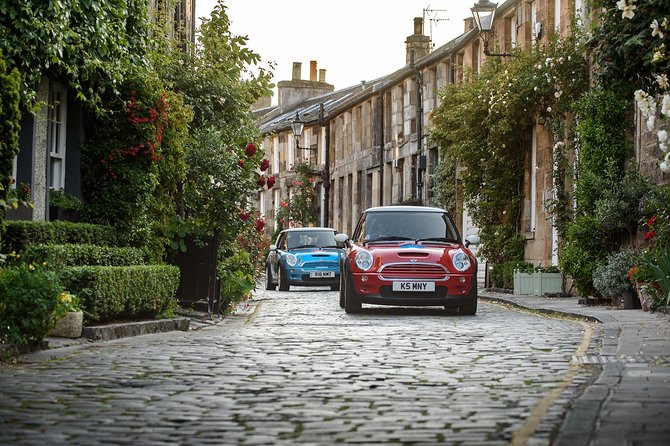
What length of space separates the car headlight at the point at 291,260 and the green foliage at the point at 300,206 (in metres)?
27.7

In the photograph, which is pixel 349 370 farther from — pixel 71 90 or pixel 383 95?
pixel 383 95

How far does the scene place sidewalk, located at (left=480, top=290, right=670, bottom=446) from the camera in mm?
6445

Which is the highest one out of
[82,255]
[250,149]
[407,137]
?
[407,137]

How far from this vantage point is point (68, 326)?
12.7 metres

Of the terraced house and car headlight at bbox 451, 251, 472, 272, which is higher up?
the terraced house

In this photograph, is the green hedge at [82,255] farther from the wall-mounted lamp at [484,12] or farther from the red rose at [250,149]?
the wall-mounted lamp at [484,12]

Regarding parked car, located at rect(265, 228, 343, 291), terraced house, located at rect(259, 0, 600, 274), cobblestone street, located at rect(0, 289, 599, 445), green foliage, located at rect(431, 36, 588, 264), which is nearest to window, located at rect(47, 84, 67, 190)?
cobblestone street, located at rect(0, 289, 599, 445)

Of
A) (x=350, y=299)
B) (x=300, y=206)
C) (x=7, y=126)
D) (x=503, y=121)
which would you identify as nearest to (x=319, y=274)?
(x=503, y=121)

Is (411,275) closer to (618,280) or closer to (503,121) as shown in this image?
(618,280)

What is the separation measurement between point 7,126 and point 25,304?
2115mm

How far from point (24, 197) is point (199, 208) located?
5768 millimetres

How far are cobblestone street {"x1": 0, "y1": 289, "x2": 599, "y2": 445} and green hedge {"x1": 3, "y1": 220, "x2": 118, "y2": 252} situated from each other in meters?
1.73

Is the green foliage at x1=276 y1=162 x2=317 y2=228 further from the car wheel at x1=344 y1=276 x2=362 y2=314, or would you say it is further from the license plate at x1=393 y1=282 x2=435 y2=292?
the license plate at x1=393 y1=282 x2=435 y2=292

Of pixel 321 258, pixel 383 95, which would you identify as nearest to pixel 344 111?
pixel 383 95
